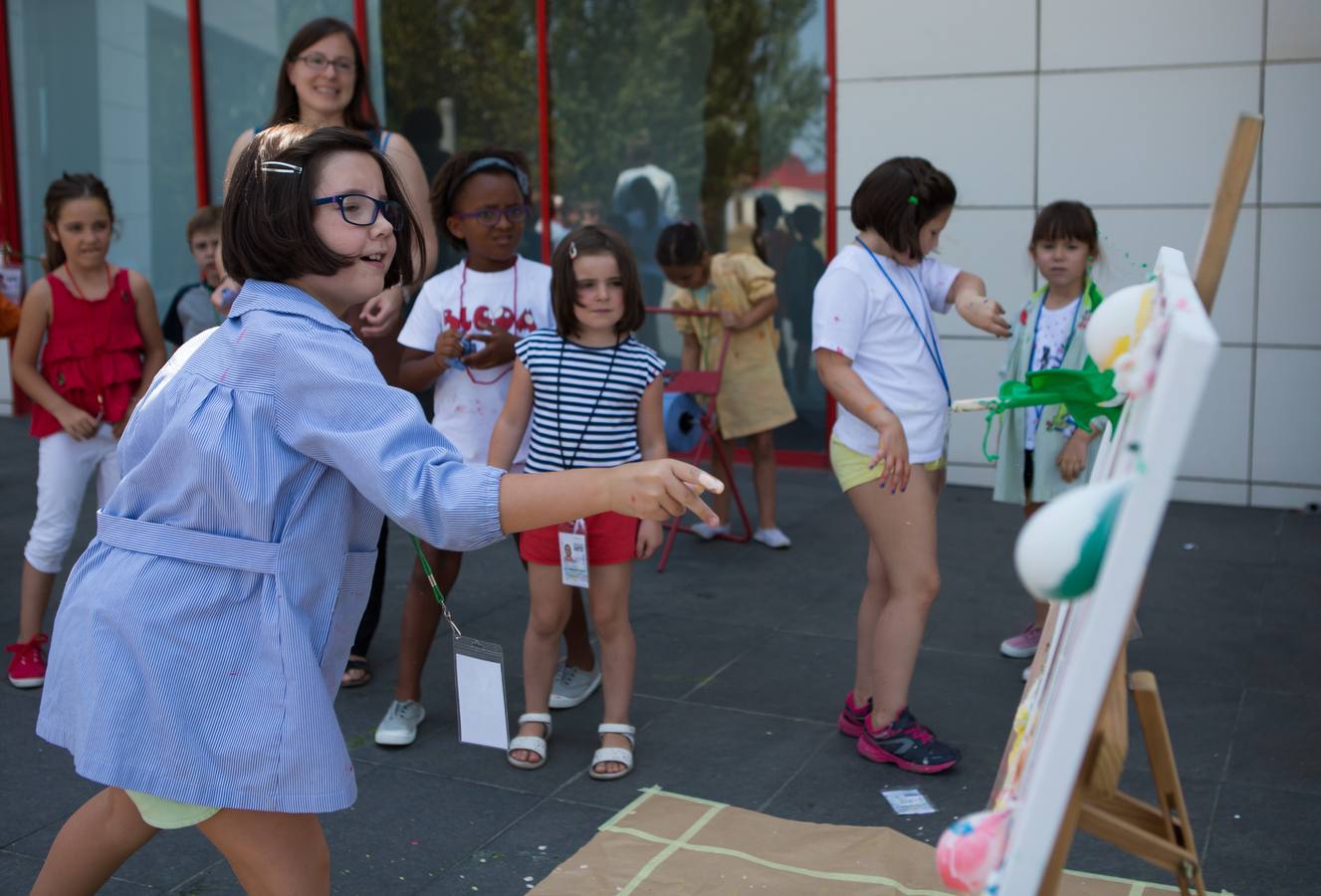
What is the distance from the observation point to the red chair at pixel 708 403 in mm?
6465

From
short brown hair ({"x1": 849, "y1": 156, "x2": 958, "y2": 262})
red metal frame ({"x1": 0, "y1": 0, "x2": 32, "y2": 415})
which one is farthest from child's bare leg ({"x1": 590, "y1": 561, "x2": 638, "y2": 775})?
red metal frame ({"x1": 0, "y1": 0, "x2": 32, "y2": 415})

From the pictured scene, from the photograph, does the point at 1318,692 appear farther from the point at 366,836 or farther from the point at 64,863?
the point at 64,863

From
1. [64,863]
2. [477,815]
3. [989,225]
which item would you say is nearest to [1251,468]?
[989,225]

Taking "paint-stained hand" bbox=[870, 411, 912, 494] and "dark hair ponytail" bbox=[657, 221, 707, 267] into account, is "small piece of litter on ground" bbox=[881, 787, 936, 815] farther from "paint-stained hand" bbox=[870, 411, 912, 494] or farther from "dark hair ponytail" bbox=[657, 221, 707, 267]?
"dark hair ponytail" bbox=[657, 221, 707, 267]

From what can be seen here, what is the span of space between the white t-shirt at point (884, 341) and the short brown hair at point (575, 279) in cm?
53

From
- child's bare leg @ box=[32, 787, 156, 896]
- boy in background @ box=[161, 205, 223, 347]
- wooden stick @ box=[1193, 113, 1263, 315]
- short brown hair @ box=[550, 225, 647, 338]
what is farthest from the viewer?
boy in background @ box=[161, 205, 223, 347]

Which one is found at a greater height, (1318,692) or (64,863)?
(64,863)

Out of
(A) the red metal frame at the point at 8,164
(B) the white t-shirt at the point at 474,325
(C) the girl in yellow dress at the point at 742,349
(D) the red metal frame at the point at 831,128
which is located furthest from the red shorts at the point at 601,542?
(A) the red metal frame at the point at 8,164

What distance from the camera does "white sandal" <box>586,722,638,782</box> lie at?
390cm

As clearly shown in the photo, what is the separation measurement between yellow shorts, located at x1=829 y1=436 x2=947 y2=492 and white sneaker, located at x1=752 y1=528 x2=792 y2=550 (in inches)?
101

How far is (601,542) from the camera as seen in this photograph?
12.8 feet

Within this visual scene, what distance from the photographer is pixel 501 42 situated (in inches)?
360

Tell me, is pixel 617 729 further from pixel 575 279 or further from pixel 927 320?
pixel 927 320

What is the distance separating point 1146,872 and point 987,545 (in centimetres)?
335
